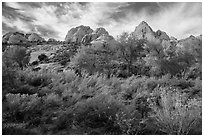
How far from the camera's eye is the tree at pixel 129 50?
21.8 m

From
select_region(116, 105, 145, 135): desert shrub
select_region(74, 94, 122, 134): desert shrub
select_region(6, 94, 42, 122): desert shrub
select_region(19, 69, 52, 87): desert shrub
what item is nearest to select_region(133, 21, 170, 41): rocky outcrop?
select_region(19, 69, 52, 87): desert shrub

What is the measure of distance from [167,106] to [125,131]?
1122mm

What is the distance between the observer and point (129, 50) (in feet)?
71.8

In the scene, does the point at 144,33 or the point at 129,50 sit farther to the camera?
the point at 144,33

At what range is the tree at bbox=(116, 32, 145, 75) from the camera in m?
21.8

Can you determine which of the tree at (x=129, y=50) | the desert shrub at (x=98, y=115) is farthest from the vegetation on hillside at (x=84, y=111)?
the tree at (x=129, y=50)

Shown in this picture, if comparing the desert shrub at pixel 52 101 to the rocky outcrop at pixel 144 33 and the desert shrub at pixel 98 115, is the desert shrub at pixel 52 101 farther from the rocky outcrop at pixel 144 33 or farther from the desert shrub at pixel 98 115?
the rocky outcrop at pixel 144 33

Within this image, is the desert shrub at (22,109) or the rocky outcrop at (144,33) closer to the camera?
the desert shrub at (22,109)

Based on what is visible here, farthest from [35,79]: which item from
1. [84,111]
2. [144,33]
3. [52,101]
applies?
[144,33]

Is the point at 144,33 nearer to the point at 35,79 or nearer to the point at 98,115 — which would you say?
the point at 35,79

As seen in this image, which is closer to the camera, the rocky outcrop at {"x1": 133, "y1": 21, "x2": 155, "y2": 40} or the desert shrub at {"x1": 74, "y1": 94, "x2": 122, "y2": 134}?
the desert shrub at {"x1": 74, "y1": 94, "x2": 122, "y2": 134}

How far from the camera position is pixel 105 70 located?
17.4 meters

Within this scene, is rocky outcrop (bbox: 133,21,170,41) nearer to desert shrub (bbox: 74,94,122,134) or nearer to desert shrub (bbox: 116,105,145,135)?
desert shrub (bbox: 74,94,122,134)

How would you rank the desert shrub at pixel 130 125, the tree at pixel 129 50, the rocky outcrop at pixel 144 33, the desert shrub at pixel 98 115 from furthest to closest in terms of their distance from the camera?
the rocky outcrop at pixel 144 33, the tree at pixel 129 50, the desert shrub at pixel 98 115, the desert shrub at pixel 130 125
